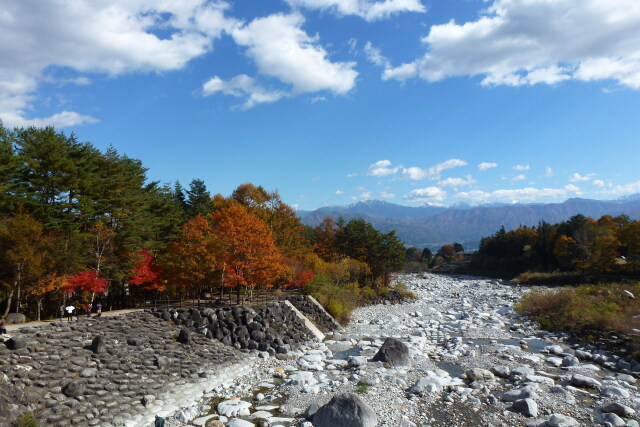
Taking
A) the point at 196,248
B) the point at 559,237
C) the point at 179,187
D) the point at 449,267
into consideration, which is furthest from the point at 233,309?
the point at 449,267

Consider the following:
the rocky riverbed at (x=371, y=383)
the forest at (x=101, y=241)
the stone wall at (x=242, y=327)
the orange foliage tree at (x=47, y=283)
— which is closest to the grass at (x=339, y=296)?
the forest at (x=101, y=241)

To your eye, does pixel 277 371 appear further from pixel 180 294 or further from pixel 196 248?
pixel 180 294

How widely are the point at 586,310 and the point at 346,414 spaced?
19858 millimetres

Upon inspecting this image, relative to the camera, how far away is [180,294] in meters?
28.8

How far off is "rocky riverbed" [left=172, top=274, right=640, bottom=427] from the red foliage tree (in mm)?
11775

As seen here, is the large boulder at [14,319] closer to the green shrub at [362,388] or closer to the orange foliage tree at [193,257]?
the orange foliage tree at [193,257]

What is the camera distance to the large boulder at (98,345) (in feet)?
46.3

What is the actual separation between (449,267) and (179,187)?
229 ft

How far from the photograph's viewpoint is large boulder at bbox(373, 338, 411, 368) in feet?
53.7

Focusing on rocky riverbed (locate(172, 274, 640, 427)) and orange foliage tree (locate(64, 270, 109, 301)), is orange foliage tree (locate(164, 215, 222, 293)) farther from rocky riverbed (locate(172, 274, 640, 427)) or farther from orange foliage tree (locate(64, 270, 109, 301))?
rocky riverbed (locate(172, 274, 640, 427))

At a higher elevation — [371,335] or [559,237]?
[559,237]

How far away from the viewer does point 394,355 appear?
54.6 ft

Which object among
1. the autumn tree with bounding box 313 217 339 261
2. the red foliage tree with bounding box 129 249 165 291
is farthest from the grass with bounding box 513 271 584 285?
the red foliage tree with bounding box 129 249 165 291

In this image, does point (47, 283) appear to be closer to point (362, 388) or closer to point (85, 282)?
point (85, 282)
